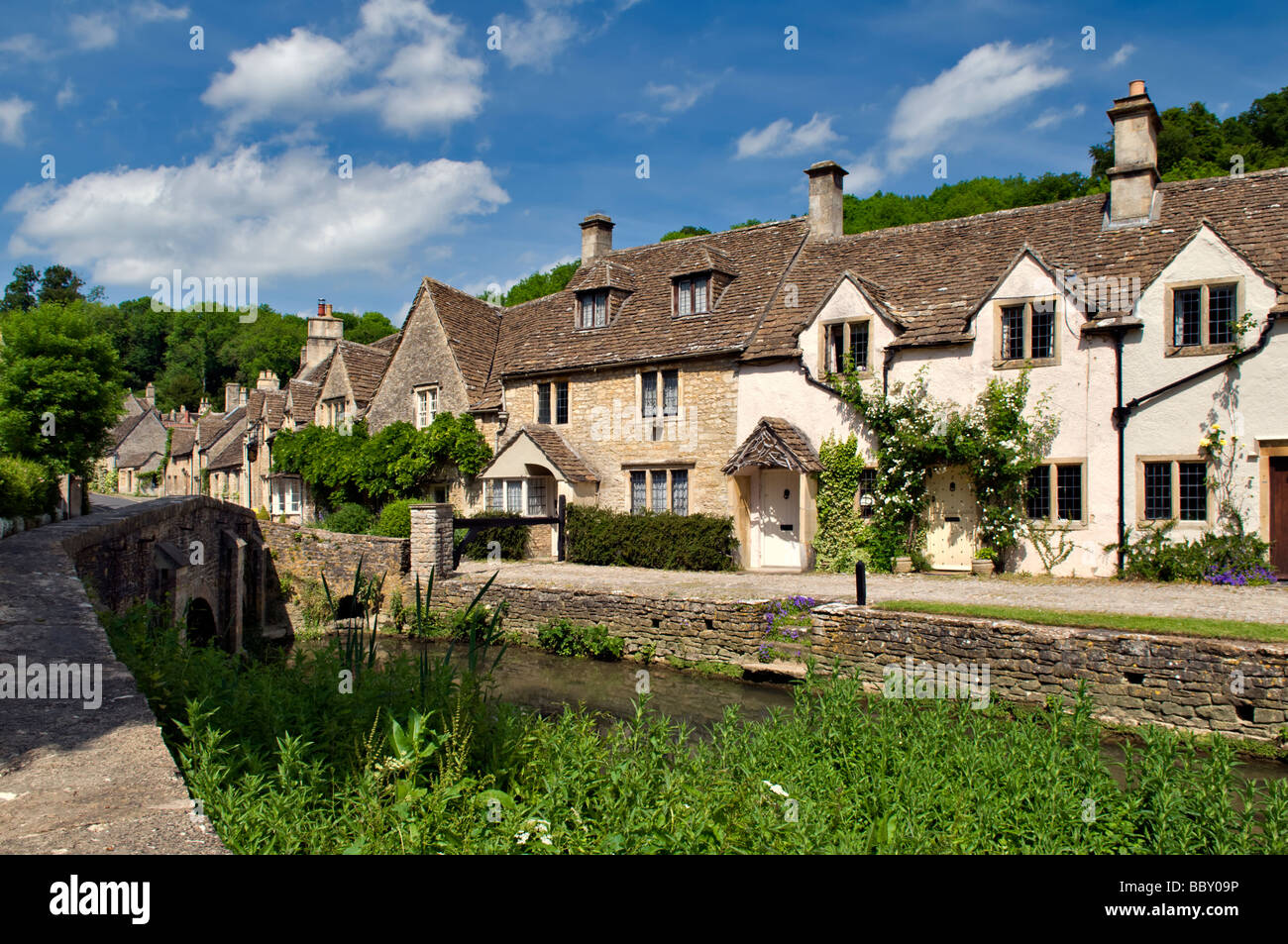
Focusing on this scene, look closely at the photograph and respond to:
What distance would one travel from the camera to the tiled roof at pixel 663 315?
82.4 feet

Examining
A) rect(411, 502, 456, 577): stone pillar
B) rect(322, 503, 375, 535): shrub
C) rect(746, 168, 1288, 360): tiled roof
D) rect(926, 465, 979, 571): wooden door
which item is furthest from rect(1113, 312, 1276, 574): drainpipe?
rect(322, 503, 375, 535): shrub

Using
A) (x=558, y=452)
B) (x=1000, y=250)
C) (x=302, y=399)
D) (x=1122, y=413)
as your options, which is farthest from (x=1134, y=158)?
(x=302, y=399)

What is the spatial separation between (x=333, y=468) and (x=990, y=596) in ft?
77.5

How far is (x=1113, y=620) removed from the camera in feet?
43.1

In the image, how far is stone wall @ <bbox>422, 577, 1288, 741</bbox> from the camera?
11.3m

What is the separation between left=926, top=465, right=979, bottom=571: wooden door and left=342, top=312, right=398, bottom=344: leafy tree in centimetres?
6759

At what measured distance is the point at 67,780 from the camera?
4246 millimetres

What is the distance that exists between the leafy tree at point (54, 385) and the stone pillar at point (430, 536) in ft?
24.2

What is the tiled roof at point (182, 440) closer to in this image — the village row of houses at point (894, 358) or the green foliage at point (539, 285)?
the green foliage at point (539, 285)

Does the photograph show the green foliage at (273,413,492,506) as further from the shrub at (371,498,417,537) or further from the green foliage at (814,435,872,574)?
the green foliage at (814,435,872,574)

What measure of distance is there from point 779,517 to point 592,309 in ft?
32.0

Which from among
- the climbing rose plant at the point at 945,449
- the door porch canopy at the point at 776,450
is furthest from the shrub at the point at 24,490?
the climbing rose plant at the point at 945,449

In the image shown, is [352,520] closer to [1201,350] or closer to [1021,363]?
[1021,363]
